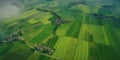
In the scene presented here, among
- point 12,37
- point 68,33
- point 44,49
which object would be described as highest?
point 12,37

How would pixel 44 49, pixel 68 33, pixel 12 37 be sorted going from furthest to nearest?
pixel 68 33 → pixel 12 37 → pixel 44 49

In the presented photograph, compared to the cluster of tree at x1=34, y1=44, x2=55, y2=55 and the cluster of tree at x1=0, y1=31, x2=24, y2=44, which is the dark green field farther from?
the cluster of tree at x1=0, y1=31, x2=24, y2=44

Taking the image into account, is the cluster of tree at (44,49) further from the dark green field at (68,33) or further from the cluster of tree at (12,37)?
the cluster of tree at (12,37)

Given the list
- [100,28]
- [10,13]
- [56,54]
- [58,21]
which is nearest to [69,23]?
[58,21]

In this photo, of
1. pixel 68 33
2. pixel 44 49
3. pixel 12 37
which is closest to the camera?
pixel 44 49

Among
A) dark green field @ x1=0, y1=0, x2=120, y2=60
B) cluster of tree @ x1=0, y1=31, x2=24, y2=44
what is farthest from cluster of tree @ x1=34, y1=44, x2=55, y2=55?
cluster of tree @ x1=0, y1=31, x2=24, y2=44

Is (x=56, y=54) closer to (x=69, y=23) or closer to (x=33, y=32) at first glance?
(x=33, y=32)

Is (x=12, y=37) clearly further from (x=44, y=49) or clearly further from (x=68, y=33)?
(x=68, y=33)

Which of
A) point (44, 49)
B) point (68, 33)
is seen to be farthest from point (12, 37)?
point (68, 33)
